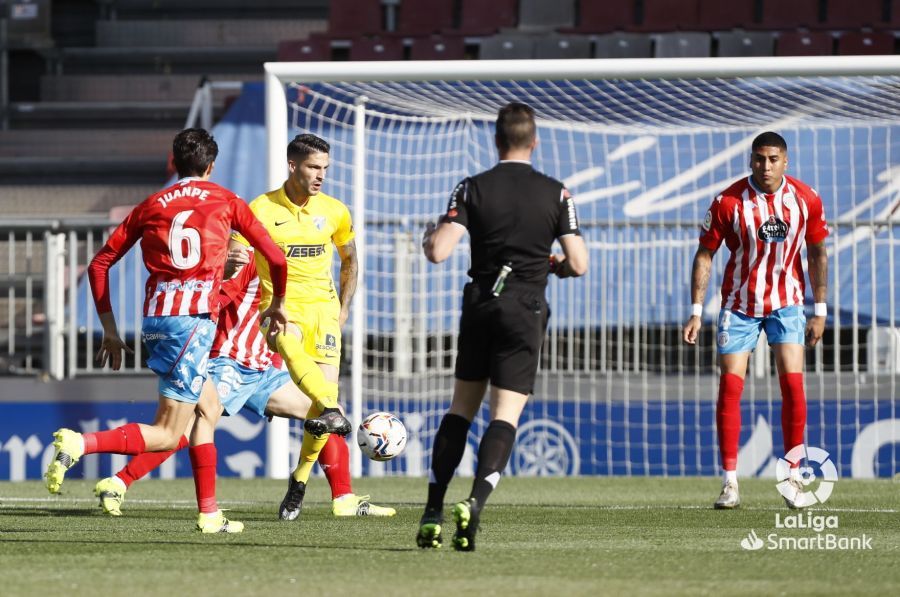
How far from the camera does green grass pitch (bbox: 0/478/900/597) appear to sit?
4.53 meters

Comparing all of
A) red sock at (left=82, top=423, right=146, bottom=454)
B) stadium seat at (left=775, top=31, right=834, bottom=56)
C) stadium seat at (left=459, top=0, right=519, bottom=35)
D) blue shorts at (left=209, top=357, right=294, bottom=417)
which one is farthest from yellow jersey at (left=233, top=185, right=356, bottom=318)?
stadium seat at (left=459, top=0, right=519, bottom=35)

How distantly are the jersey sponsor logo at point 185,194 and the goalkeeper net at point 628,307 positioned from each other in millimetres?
4608

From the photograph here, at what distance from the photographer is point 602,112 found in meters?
13.0

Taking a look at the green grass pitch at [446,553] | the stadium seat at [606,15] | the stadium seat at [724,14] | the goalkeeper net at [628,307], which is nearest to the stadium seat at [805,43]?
the stadium seat at [724,14]

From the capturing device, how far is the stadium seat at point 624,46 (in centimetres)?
1542

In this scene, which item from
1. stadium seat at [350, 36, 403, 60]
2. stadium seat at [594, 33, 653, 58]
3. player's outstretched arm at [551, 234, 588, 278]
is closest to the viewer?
player's outstretched arm at [551, 234, 588, 278]

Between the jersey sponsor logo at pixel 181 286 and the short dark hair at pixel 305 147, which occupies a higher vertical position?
the short dark hair at pixel 305 147

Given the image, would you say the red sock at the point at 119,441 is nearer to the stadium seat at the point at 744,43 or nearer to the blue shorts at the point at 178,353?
the blue shorts at the point at 178,353

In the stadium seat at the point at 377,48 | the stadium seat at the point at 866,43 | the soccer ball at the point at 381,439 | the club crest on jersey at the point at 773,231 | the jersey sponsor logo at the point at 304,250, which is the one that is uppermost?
the stadium seat at the point at 377,48

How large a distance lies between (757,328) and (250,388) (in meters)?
2.63

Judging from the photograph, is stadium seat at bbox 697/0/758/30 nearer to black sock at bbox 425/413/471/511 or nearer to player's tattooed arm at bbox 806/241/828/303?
player's tattooed arm at bbox 806/241/828/303

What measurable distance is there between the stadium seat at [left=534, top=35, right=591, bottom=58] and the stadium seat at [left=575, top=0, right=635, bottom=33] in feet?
1.76

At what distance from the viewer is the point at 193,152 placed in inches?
244

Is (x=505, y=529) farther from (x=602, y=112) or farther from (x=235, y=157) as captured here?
(x=235, y=157)
